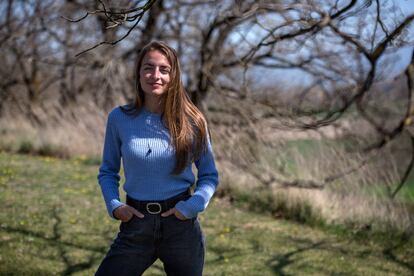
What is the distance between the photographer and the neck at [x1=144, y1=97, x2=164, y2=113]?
2.44m

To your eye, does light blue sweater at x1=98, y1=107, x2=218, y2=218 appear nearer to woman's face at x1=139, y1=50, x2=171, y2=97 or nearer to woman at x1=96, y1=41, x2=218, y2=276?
woman at x1=96, y1=41, x2=218, y2=276

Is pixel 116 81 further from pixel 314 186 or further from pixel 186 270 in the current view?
pixel 186 270

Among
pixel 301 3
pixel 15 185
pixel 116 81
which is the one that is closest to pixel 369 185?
pixel 301 3

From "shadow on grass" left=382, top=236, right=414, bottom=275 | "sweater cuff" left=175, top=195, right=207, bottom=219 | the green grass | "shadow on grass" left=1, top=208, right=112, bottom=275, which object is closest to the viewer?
"sweater cuff" left=175, top=195, right=207, bottom=219

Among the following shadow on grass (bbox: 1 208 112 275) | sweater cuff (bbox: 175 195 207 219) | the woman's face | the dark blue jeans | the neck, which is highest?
the woman's face

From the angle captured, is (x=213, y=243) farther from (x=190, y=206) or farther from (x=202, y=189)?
(x=190, y=206)

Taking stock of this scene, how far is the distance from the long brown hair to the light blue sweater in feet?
0.11

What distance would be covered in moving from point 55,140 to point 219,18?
502 centimetres

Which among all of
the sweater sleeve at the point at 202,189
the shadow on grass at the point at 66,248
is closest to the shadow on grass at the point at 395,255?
the shadow on grass at the point at 66,248

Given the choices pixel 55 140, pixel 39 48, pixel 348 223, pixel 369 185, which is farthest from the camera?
pixel 39 48

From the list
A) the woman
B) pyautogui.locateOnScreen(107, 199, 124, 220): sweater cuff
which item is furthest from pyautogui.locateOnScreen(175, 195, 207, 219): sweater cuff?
pyautogui.locateOnScreen(107, 199, 124, 220): sweater cuff

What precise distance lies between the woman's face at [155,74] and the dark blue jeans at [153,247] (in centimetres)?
58

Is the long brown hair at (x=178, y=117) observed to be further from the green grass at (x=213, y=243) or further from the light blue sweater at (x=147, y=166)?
the green grass at (x=213, y=243)

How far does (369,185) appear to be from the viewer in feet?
21.6
